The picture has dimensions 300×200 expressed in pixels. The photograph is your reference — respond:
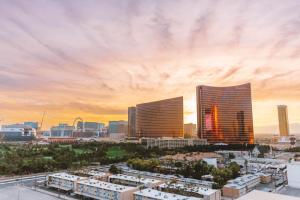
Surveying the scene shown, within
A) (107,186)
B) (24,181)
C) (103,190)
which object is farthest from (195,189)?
(24,181)

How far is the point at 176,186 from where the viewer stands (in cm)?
2711

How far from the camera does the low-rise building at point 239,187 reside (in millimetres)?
27039

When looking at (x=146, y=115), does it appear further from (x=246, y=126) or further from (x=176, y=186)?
(x=176, y=186)

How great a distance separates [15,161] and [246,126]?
2853 inches

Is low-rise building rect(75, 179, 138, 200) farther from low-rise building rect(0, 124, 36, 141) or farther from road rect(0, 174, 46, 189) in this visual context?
low-rise building rect(0, 124, 36, 141)

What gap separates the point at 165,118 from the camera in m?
104

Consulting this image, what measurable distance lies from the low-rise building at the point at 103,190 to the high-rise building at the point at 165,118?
75905 millimetres

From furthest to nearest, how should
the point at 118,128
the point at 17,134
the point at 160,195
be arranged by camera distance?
the point at 118,128 < the point at 17,134 < the point at 160,195

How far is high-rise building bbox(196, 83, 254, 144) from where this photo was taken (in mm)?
91125

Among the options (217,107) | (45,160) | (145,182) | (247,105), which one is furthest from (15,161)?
(247,105)

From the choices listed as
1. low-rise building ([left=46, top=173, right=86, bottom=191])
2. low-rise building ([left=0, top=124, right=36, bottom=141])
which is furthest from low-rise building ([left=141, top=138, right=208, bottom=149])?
low-rise building ([left=0, top=124, right=36, bottom=141])

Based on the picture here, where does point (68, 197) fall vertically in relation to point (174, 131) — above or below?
below

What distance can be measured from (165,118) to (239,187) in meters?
76.9

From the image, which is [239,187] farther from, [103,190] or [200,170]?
[103,190]
